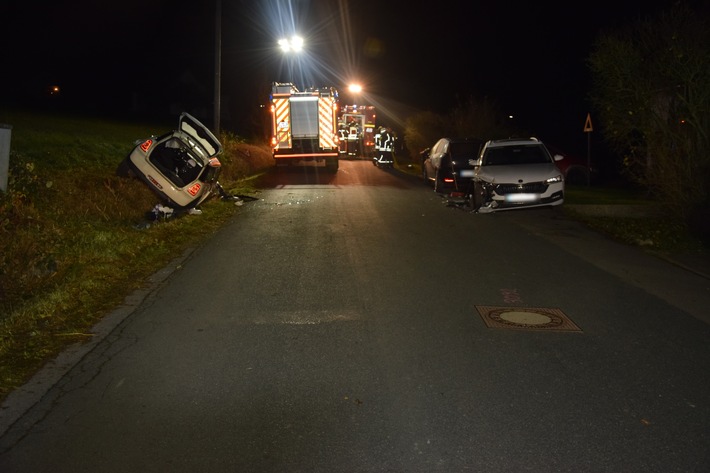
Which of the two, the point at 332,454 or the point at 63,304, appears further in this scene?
the point at 63,304

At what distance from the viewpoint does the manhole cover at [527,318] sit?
7402 millimetres

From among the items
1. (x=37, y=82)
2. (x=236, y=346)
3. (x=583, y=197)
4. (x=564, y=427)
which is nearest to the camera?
(x=564, y=427)

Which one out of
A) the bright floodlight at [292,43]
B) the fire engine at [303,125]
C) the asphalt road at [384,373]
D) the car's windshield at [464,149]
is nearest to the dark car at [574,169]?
the car's windshield at [464,149]

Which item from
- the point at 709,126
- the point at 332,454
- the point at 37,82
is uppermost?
the point at 37,82

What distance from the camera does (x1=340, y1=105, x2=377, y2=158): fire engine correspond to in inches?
1694

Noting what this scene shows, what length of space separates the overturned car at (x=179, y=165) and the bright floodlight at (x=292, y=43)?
56.7 feet

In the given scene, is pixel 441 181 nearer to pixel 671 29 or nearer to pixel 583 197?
pixel 583 197

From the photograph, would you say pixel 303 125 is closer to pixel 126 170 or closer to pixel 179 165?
pixel 179 165

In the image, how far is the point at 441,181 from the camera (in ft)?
69.3

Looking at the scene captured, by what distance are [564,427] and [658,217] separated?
11.4 meters

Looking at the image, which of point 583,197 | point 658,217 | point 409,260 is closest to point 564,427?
point 409,260

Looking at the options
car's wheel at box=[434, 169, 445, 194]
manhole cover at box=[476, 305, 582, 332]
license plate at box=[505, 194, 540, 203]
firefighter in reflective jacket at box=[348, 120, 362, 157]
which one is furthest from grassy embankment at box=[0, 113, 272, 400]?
firefighter in reflective jacket at box=[348, 120, 362, 157]

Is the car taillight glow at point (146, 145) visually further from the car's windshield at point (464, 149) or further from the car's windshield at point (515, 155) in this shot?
the car's windshield at point (464, 149)

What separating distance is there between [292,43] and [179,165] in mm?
18404
